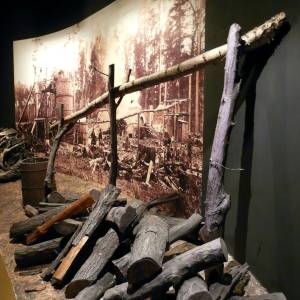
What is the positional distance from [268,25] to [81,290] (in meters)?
3.08

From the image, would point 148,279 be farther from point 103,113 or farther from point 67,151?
point 67,151

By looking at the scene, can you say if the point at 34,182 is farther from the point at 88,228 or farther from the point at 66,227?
the point at 88,228

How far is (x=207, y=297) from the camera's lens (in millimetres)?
2574

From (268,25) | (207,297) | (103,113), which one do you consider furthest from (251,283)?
(103,113)

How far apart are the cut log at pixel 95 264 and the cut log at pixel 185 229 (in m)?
0.65

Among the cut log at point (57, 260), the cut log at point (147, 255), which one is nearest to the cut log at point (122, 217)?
the cut log at point (147, 255)

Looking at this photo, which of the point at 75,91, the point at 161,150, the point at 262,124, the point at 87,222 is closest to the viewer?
the point at 262,124

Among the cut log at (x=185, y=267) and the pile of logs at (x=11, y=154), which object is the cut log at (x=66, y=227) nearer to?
the cut log at (x=185, y=267)

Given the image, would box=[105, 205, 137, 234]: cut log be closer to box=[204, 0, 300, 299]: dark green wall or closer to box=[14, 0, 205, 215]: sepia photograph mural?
box=[204, 0, 300, 299]: dark green wall

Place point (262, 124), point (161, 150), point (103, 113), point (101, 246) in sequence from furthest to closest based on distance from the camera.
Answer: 1. point (103, 113)
2. point (161, 150)
3. point (101, 246)
4. point (262, 124)

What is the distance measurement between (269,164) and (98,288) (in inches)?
80.6

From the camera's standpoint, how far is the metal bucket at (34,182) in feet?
19.4

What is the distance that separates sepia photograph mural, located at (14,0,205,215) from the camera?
5.08 metres

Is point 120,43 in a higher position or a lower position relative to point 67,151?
higher
